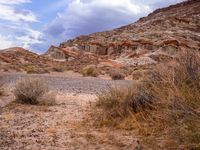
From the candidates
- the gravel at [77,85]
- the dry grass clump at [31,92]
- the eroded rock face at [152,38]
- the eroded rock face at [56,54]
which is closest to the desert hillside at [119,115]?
the dry grass clump at [31,92]

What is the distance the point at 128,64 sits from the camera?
54469 millimetres

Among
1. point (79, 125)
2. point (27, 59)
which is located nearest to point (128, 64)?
point (27, 59)

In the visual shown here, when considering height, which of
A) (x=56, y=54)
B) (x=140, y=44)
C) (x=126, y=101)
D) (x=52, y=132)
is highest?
(x=140, y=44)

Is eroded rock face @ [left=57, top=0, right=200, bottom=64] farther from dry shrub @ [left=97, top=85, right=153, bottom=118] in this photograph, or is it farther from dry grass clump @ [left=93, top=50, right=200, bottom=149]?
dry grass clump @ [left=93, top=50, right=200, bottom=149]

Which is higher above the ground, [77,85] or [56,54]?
[56,54]

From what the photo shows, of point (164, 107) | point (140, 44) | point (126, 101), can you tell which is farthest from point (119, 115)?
point (140, 44)

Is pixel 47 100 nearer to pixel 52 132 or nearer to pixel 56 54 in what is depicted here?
pixel 52 132

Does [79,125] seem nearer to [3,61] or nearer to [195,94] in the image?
[195,94]

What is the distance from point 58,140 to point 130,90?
111 inches

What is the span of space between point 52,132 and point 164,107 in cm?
223

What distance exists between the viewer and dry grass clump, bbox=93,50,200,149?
6793 mm

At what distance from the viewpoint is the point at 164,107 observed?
314 inches

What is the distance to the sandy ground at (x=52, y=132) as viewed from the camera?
764cm

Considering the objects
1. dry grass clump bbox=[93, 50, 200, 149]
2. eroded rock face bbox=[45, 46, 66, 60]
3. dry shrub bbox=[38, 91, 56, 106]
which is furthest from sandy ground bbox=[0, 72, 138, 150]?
eroded rock face bbox=[45, 46, 66, 60]
